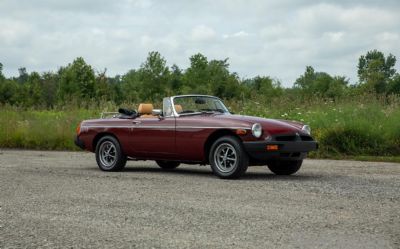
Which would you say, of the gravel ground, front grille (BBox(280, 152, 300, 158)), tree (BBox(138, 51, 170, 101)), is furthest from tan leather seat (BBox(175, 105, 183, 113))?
tree (BBox(138, 51, 170, 101))

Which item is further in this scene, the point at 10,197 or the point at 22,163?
the point at 22,163

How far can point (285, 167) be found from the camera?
1116 cm

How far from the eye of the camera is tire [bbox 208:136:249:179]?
9.95 metres

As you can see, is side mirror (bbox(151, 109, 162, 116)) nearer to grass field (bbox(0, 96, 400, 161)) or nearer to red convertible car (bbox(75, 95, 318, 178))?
red convertible car (bbox(75, 95, 318, 178))

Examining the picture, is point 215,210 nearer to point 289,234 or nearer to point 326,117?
point 289,234

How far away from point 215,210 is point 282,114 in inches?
468

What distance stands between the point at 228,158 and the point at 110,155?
282 cm

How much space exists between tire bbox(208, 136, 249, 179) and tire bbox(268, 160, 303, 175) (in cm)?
107

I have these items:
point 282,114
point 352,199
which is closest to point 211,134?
point 352,199

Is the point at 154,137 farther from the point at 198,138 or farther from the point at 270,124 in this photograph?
the point at 270,124

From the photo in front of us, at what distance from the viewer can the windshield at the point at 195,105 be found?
37.0 feet

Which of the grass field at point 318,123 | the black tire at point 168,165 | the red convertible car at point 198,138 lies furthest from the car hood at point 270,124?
the grass field at point 318,123

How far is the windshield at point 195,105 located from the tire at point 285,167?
4.48 feet

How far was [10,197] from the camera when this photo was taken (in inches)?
320
